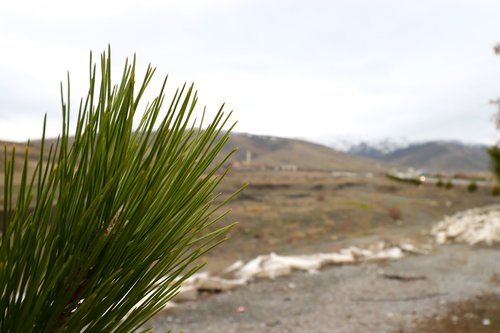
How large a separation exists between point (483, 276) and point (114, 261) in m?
14.6

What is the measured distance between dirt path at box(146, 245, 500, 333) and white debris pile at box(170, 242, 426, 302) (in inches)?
19.1

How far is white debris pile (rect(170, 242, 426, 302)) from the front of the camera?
12.6 m

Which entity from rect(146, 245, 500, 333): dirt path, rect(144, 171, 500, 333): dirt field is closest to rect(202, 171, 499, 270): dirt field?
rect(144, 171, 500, 333): dirt field

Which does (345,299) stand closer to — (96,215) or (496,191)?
(96,215)

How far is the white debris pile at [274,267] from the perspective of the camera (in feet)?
41.3

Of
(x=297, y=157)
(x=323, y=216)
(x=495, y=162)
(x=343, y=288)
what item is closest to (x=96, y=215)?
(x=343, y=288)

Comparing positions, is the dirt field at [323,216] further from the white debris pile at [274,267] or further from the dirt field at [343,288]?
the white debris pile at [274,267]

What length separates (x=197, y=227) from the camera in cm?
138

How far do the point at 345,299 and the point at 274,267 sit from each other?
11.7ft

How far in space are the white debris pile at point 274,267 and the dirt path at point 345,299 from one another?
486 millimetres

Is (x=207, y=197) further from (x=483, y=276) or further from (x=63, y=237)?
(x=483, y=276)

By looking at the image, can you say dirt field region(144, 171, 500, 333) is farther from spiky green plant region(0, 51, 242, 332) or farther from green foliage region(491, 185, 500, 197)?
green foliage region(491, 185, 500, 197)

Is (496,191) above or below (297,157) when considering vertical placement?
below

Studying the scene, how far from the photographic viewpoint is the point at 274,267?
1448cm
